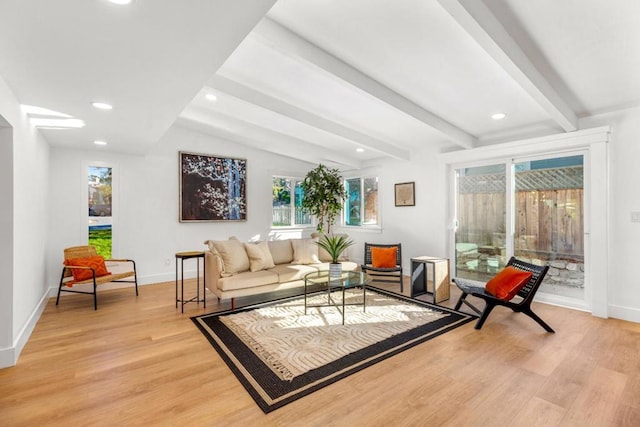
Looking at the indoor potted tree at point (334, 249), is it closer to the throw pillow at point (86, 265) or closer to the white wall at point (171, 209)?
the white wall at point (171, 209)

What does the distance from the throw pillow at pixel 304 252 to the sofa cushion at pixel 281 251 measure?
0.07 m

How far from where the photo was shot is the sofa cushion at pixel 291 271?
4195mm

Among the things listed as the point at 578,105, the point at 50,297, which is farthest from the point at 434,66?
the point at 50,297

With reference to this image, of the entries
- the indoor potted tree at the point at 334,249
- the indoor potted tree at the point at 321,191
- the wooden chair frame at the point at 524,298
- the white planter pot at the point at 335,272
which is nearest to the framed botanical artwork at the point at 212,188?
the indoor potted tree at the point at 321,191

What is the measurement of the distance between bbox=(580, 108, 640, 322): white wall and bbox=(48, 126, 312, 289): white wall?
5.54 meters

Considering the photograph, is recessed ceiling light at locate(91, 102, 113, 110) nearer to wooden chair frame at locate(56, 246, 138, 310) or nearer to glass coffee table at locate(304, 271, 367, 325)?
wooden chair frame at locate(56, 246, 138, 310)

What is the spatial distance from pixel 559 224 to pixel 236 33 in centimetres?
445

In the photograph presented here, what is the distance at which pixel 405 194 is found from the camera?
5.79 m

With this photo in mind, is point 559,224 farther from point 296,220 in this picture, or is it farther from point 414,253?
point 296,220

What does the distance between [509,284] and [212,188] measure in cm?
489

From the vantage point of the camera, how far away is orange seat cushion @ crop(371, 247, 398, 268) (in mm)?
5100

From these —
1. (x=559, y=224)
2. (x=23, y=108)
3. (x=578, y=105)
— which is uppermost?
(x=578, y=105)

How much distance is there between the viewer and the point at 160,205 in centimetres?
536

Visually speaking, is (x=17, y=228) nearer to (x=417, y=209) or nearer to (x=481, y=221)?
(x=417, y=209)
